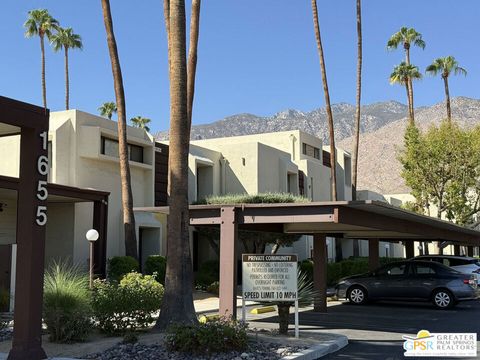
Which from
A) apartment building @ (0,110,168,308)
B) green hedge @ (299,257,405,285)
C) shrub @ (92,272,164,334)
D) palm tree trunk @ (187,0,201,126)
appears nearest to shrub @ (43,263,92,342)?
shrub @ (92,272,164,334)

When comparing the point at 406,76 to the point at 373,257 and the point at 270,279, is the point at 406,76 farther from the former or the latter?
the point at 270,279

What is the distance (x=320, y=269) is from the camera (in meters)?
18.2

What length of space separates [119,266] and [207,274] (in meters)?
5.98

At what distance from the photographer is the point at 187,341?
32.2ft

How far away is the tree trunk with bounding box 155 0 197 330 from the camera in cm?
1226

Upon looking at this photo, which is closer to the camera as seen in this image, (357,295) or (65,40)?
(357,295)

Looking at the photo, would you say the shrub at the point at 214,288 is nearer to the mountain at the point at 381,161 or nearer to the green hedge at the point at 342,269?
the green hedge at the point at 342,269

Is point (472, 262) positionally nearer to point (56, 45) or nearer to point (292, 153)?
point (292, 153)

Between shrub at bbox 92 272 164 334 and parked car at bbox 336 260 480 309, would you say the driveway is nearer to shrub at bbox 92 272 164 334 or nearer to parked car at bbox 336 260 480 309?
parked car at bbox 336 260 480 309

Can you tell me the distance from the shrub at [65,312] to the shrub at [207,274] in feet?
49.9

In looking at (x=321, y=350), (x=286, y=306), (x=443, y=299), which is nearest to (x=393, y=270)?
(x=443, y=299)

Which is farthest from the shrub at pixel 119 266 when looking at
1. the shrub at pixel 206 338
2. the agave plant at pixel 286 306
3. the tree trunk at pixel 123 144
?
the shrub at pixel 206 338

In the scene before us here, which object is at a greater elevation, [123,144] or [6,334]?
[123,144]

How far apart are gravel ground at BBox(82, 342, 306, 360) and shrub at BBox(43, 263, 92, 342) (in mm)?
1106
